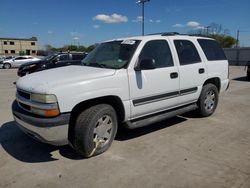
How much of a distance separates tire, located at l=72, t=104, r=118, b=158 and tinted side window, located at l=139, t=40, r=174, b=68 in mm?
1217

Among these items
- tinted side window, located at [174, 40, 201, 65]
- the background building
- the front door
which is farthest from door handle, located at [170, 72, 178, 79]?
the background building

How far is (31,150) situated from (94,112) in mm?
1389

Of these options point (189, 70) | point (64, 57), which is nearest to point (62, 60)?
point (64, 57)

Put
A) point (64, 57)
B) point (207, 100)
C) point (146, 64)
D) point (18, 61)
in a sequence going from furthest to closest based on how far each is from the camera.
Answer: point (18, 61) < point (64, 57) < point (207, 100) < point (146, 64)

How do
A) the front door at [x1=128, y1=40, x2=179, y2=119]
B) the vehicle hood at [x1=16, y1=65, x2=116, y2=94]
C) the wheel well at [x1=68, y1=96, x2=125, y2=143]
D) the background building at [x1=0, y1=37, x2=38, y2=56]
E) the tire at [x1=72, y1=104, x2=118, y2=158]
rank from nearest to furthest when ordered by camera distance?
the vehicle hood at [x1=16, y1=65, x2=116, y2=94], the tire at [x1=72, y1=104, x2=118, y2=158], the wheel well at [x1=68, y1=96, x2=125, y2=143], the front door at [x1=128, y1=40, x2=179, y2=119], the background building at [x1=0, y1=37, x2=38, y2=56]

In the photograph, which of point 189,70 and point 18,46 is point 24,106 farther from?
point 18,46

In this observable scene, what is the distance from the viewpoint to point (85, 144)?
356cm

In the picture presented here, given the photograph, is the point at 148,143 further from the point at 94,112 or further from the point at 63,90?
the point at 63,90

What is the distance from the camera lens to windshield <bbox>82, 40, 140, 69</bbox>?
4.15 m

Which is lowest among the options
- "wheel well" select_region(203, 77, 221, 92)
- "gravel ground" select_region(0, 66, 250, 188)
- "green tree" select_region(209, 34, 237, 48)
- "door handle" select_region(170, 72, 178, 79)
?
"gravel ground" select_region(0, 66, 250, 188)

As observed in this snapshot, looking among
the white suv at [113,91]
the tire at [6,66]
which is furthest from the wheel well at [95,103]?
the tire at [6,66]

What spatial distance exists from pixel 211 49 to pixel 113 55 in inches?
108

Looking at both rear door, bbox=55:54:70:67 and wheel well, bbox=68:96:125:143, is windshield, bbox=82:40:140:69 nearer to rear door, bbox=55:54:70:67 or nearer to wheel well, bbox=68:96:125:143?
wheel well, bbox=68:96:125:143

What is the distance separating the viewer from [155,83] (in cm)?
432
